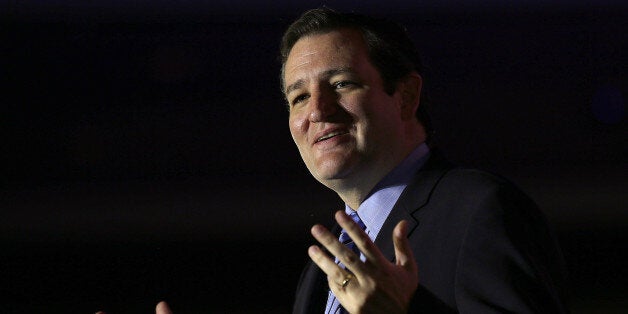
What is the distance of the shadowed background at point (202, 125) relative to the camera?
4109 millimetres

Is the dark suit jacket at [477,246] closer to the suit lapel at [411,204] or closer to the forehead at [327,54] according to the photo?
the suit lapel at [411,204]

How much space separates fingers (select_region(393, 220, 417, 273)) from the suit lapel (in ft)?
0.64

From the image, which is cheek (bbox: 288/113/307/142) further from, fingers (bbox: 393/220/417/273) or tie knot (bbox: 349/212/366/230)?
fingers (bbox: 393/220/417/273)

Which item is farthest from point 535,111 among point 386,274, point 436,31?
point 386,274

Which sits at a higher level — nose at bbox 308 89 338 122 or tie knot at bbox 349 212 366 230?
nose at bbox 308 89 338 122

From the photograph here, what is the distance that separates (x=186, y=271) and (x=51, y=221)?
85cm

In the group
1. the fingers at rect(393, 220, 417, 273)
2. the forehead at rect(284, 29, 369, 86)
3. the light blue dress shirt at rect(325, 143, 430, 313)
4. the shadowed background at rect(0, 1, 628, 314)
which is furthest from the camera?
the shadowed background at rect(0, 1, 628, 314)

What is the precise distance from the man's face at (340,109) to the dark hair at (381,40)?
0.06 feet

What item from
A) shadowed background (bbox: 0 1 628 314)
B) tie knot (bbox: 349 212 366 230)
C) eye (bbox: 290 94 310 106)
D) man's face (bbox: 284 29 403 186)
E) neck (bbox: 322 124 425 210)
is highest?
shadowed background (bbox: 0 1 628 314)

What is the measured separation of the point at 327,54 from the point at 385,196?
307 millimetres

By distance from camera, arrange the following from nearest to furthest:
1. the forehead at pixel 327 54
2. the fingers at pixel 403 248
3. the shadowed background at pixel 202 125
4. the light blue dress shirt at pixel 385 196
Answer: the fingers at pixel 403 248, the light blue dress shirt at pixel 385 196, the forehead at pixel 327 54, the shadowed background at pixel 202 125

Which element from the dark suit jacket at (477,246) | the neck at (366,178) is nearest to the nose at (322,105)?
the neck at (366,178)

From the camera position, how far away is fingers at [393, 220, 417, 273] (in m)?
1.02

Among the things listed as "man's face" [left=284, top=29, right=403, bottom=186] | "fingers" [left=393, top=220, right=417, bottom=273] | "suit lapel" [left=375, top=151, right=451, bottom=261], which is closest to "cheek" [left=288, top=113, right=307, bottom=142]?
"man's face" [left=284, top=29, right=403, bottom=186]
